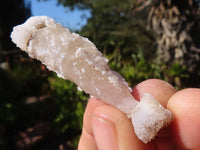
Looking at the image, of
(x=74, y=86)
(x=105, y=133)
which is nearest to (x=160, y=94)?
(x=105, y=133)

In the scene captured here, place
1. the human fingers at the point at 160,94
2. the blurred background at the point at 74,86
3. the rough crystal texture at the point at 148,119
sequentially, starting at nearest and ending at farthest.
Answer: the rough crystal texture at the point at 148,119
the human fingers at the point at 160,94
the blurred background at the point at 74,86

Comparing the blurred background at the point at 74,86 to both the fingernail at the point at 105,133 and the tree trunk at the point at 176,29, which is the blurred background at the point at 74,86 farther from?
the fingernail at the point at 105,133

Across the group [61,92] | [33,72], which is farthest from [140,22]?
[33,72]

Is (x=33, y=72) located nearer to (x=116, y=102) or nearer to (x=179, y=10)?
(x=179, y=10)

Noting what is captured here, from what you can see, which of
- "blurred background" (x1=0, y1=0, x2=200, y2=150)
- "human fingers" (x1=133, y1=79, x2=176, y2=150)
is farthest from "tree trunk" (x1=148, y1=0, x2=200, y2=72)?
"human fingers" (x1=133, y1=79, x2=176, y2=150)

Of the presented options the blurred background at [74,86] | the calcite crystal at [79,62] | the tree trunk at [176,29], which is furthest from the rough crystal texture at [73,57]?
the tree trunk at [176,29]
